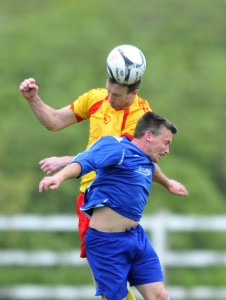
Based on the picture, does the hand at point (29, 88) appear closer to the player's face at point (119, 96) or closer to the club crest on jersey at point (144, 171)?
the player's face at point (119, 96)

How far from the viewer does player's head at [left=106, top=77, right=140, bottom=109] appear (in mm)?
10414

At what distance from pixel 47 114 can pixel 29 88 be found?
401mm

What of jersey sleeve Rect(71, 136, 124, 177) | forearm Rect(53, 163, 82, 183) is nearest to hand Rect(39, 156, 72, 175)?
jersey sleeve Rect(71, 136, 124, 177)

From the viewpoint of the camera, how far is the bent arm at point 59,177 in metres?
9.49

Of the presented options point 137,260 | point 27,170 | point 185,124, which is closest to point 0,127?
point 27,170

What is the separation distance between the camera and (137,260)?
1069 centimetres

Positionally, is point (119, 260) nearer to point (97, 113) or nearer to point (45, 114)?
point (97, 113)

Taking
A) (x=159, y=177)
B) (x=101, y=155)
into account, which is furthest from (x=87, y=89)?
(x=101, y=155)

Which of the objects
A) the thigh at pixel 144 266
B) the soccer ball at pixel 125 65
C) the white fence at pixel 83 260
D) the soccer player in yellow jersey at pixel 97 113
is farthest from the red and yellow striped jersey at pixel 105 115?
the white fence at pixel 83 260

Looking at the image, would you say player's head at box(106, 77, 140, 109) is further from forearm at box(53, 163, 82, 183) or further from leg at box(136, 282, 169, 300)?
leg at box(136, 282, 169, 300)

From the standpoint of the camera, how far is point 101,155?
1005cm

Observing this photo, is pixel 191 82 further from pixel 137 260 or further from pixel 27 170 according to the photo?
pixel 137 260

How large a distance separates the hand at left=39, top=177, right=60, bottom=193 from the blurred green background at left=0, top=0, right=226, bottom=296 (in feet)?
31.5

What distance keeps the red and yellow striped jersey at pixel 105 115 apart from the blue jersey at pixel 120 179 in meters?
0.30
